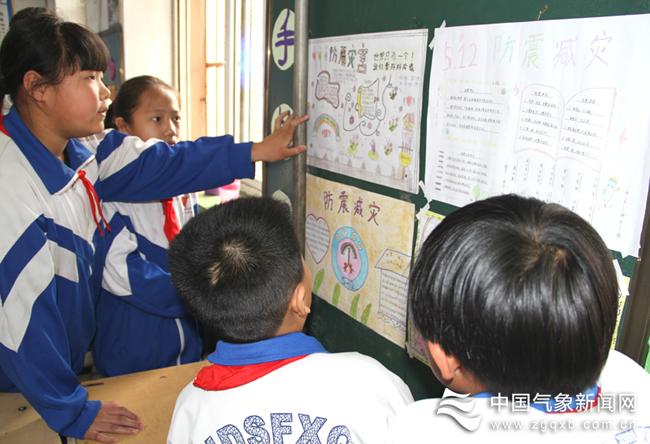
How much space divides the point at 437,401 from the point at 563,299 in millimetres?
186

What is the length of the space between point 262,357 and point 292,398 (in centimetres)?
9

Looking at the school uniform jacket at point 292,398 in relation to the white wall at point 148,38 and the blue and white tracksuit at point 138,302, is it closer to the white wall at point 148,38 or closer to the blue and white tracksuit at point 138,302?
the blue and white tracksuit at point 138,302

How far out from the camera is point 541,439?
541 millimetres

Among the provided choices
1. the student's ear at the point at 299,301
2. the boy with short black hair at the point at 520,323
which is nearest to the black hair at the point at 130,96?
the student's ear at the point at 299,301

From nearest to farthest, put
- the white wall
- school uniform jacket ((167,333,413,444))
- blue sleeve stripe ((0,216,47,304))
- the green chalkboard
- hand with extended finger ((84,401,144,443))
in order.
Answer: school uniform jacket ((167,333,413,444))
the green chalkboard
blue sleeve stripe ((0,216,47,304))
hand with extended finger ((84,401,144,443))
the white wall

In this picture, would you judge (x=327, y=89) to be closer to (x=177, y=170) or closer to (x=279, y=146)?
(x=279, y=146)

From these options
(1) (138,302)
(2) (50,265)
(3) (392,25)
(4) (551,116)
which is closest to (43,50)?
(2) (50,265)

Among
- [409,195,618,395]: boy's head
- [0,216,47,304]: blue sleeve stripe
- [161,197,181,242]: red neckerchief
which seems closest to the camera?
[409,195,618,395]: boy's head

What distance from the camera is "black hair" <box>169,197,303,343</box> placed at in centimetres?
87

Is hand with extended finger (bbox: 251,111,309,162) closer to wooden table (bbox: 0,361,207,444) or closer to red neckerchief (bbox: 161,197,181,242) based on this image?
red neckerchief (bbox: 161,197,181,242)

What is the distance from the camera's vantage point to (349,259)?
1568 mm

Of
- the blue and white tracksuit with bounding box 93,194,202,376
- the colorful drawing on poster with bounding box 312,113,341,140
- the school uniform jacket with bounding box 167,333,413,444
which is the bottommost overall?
the blue and white tracksuit with bounding box 93,194,202,376

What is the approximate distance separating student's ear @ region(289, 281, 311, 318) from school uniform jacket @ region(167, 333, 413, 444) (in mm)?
73

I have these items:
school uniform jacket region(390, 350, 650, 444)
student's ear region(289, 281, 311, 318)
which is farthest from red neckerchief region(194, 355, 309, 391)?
school uniform jacket region(390, 350, 650, 444)
